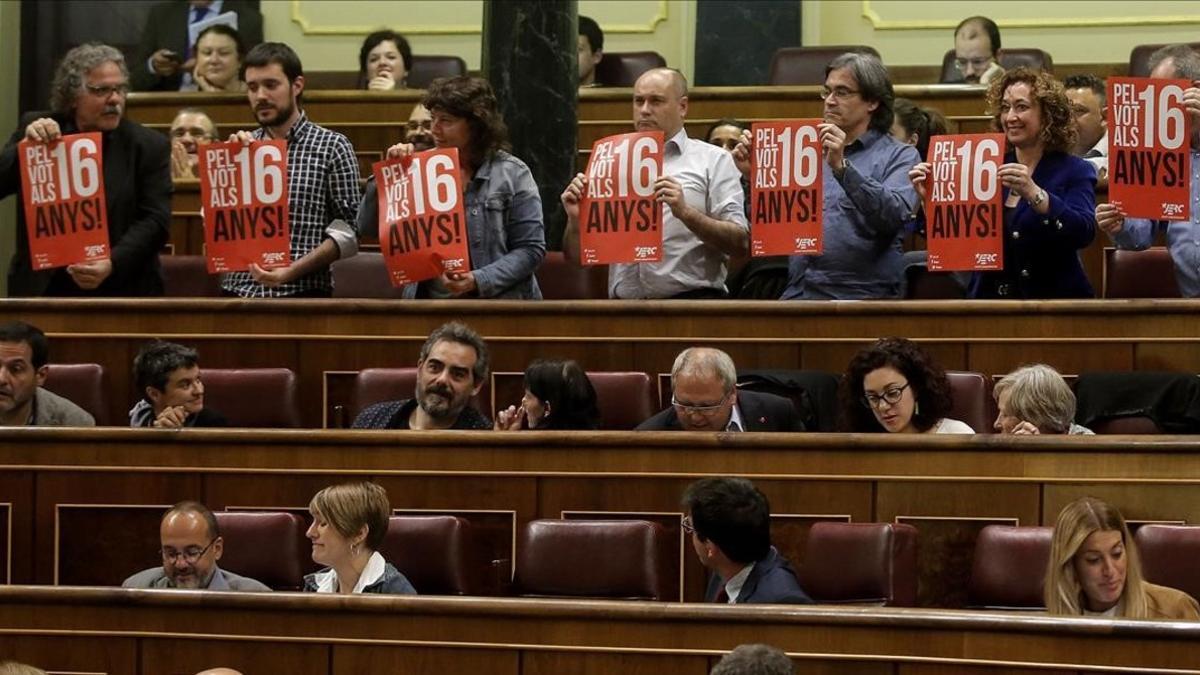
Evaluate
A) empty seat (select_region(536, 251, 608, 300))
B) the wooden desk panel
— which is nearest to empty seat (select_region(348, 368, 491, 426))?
empty seat (select_region(536, 251, 608, 300))

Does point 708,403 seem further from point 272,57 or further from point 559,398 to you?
point 272,57

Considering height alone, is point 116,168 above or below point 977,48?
below

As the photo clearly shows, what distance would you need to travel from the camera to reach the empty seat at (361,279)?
731 cm

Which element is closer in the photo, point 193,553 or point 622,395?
point 193,553

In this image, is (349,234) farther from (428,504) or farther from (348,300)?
(428,504)

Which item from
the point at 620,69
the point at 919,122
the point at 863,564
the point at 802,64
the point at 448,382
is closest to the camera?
the point at 863,564

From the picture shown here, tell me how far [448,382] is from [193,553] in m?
0.88

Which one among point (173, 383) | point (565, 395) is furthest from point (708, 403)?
point (173, 383)

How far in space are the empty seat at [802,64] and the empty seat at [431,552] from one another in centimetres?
431

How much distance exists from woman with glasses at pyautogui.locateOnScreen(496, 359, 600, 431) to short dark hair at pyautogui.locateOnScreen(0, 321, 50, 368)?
130cm

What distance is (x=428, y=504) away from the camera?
5.59 metres

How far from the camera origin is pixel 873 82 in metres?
6.40

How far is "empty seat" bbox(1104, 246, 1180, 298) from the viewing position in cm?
668

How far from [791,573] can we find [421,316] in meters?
1.83
